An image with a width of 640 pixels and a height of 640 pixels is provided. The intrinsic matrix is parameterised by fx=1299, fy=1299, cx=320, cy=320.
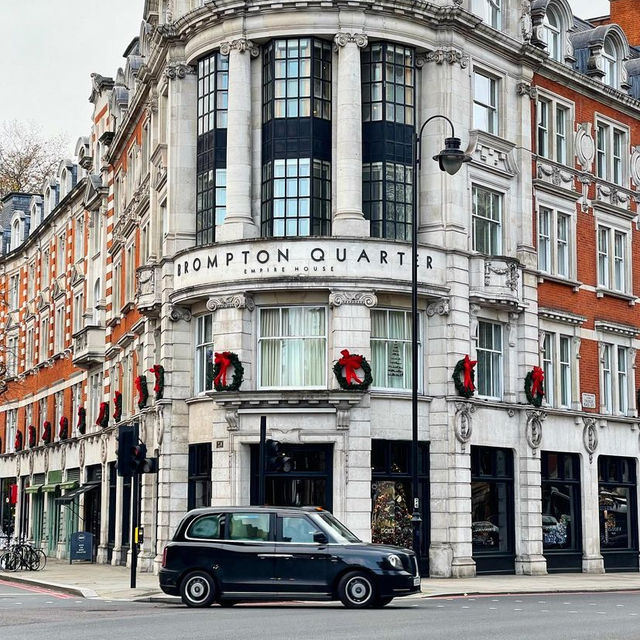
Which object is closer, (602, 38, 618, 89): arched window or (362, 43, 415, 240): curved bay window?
(362, 43, 415, 240): curved bay window

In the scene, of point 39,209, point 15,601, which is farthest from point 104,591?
point 39,209

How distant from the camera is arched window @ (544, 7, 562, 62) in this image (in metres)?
40.8

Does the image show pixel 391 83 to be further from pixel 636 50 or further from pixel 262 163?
pixel 636 50

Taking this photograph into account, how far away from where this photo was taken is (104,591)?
27.4 m

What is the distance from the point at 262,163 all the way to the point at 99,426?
18.1 meters

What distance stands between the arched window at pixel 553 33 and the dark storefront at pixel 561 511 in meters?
12.6

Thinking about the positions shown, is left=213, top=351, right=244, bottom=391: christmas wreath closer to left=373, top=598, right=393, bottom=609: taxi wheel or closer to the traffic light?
the traffic light

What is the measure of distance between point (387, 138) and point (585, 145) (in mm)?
9861

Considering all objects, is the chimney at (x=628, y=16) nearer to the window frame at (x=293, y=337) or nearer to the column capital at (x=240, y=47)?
the column capital at (x=240, y=47)

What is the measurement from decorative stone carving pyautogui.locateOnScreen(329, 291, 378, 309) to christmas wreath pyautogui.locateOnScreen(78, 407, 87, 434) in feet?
68.1

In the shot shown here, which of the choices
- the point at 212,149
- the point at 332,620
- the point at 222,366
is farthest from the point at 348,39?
the point at 332,620

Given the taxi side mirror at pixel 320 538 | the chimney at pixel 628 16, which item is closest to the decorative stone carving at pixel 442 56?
the taxi side mirror at pixel 320 538

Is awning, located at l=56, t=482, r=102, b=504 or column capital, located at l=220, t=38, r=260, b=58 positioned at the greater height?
column capital, located at l=220, t=38, r=260, b=58

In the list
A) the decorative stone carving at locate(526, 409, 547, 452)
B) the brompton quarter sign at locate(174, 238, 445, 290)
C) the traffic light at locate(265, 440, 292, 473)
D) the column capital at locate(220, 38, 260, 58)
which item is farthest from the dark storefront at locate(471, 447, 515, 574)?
the column capital at locate(220, 38, 260, 58)
